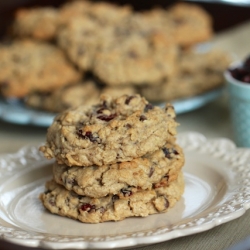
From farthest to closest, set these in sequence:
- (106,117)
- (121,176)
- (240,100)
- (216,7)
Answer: (216,7) → (240,100) → (106,117) → (121,176)

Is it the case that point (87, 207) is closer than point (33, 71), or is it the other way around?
point (87, 207)

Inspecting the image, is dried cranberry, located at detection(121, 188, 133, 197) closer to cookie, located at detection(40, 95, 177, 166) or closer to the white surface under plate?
cookie, located at detection(40, 95, 177, 166)

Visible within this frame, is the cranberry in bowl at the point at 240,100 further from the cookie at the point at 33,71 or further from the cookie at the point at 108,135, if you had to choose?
the cookie at the point at 33,71

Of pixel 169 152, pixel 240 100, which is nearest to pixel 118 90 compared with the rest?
pixel 240 100

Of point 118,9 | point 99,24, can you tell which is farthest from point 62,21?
point 118,9

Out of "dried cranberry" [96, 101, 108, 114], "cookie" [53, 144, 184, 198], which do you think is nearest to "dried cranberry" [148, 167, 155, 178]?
"cookie" [53, 144, 184, 198]

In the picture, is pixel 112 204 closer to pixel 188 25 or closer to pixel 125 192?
pixel 125 192
